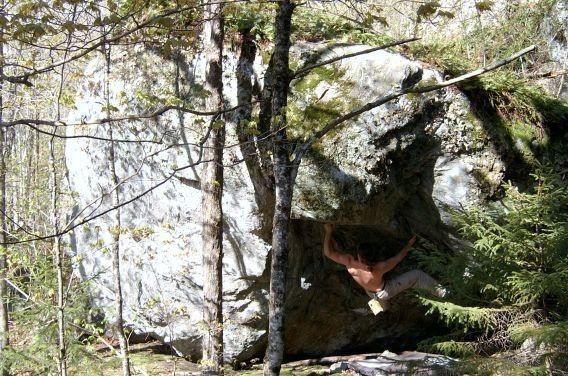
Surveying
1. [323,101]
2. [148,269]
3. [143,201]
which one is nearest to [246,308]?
[148,269]

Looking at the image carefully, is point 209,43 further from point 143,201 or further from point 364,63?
point 143,201

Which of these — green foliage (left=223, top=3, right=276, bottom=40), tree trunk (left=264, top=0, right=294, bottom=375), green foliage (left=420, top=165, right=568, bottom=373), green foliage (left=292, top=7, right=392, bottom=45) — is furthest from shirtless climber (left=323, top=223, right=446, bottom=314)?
tree trunk (left=264, top=0, right=294, bottom=375)

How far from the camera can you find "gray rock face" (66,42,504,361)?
6148mm

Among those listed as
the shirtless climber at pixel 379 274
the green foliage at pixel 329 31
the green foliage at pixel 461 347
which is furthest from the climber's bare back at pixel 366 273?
the green foliage at pixel 329 31

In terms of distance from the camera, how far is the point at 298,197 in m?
6.29

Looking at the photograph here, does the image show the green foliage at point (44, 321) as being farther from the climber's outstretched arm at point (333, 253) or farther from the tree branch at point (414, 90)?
the tree branch at point (414, 90)

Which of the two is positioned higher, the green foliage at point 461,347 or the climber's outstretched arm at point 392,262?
the climber's outstretched arm at point 392,262

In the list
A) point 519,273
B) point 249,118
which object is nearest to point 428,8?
point 519,273

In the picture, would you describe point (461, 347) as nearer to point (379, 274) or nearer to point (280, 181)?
point (379, 274)

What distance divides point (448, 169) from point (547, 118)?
139cm

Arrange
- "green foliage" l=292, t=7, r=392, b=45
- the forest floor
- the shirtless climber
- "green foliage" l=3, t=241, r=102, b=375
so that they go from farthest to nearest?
the forest floor, "green foliage" l=292, t=7, r=392, b=45, the shirtless climber, "green foliage" l=3, t=241, r=102, b=375

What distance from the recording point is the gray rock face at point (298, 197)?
20.2 feet

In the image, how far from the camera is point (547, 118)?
6375mm

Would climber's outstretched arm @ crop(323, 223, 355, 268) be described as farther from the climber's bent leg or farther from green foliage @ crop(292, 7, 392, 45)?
green foliage @ crop(292, 7, 392, 45)
